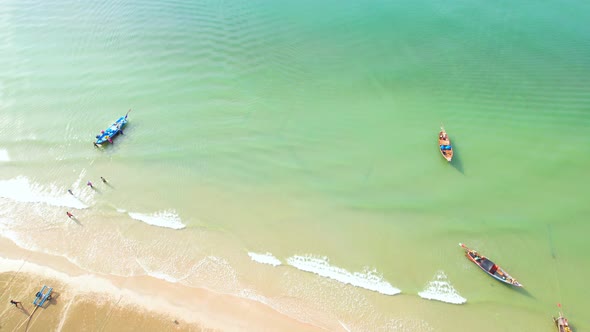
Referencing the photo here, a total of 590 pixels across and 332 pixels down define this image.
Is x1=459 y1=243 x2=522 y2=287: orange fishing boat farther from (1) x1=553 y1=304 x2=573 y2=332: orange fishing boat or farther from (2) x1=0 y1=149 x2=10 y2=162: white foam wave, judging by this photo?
(2) x1=0 y1=149 x2=10 y2=162: white foam wave

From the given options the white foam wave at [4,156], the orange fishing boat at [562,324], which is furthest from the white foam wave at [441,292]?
the white foam wave at [4,156]

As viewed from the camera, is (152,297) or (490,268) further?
(490,268)

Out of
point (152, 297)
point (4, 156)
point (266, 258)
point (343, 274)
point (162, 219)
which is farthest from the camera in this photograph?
point (4, 156)

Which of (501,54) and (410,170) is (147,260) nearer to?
(410,170)

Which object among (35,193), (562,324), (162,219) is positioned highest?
(35,193)

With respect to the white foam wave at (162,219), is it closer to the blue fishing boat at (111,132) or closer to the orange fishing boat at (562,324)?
the blue fishing boat at (111,132)

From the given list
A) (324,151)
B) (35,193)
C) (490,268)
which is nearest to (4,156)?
(35,193)

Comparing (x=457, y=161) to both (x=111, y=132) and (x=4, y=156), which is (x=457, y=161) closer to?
(x=111, y=132)
